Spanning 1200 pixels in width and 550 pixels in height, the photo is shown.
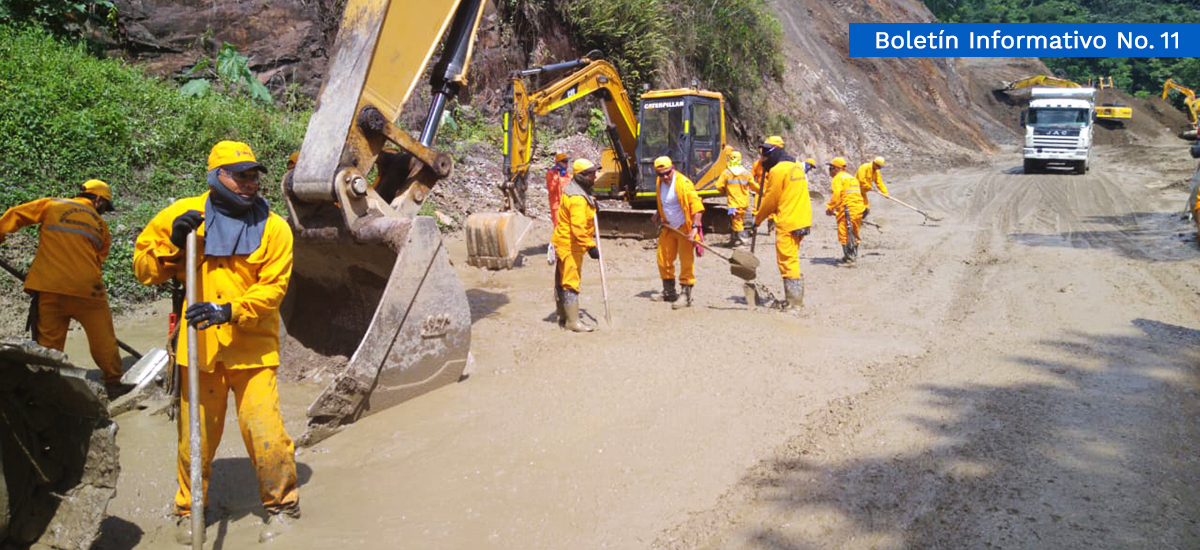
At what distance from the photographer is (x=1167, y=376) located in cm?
581

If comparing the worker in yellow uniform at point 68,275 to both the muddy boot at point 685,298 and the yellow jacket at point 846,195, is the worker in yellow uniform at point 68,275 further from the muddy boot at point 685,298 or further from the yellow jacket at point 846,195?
the yellow jacket at point 846,195

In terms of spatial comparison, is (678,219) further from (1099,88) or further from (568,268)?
(1099,88)

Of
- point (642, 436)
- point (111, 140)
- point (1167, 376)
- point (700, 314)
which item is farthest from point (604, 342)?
point (111, 140)

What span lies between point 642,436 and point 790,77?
2573 centimetres

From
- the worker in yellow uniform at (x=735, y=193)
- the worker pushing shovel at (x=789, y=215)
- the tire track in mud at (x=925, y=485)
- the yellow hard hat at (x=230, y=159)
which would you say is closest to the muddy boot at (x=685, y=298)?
the worker pushing shovel at (x=789, y=215)

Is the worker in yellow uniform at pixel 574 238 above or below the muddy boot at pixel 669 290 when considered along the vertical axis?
above

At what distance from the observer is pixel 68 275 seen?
556cm

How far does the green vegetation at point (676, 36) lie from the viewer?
18766mm

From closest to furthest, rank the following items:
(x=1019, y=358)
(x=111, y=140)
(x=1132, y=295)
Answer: (x=1019, y=358) < (x=1132, y=295) < (x=111, y=140)

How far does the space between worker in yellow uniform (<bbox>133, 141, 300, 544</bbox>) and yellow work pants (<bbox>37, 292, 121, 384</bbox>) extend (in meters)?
2.38

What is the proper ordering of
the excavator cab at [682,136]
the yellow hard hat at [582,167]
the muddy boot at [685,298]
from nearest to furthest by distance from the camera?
1. the yellow hard hat at [582,167]
2. the muddy boot at [685,298]
3. the excavator cab at [682,136]

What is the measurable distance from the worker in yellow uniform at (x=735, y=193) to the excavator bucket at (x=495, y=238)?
3968mm

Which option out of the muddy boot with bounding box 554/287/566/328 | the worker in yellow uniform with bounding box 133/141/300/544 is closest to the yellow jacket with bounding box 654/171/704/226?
the muddy boot with bounding box 554/287/566/328

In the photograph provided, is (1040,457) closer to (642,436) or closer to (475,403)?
(642,436)
